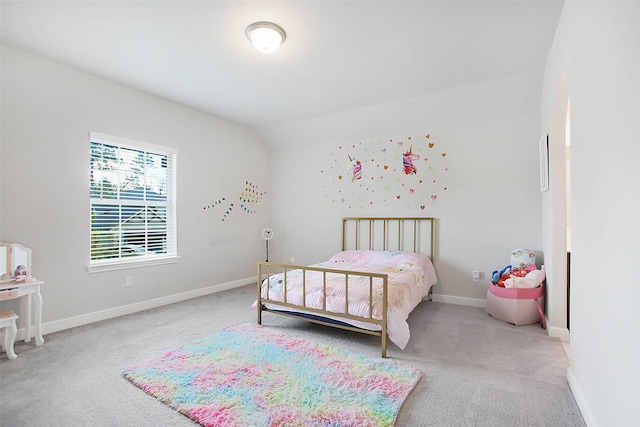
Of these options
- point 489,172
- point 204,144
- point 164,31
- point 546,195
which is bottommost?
point 546,195

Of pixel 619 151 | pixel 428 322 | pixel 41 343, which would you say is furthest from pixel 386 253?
pixel 41 343

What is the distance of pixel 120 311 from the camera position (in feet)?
11.4

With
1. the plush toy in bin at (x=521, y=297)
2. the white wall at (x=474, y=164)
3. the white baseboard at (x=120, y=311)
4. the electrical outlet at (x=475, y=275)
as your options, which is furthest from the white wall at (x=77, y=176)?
the plush toy in bin at (x=521, y=297)

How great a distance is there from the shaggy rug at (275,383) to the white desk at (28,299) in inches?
44.6

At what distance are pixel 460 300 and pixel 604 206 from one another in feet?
9.22

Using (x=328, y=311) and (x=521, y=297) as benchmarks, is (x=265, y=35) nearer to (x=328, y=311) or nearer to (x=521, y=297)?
(x=328, y=311)

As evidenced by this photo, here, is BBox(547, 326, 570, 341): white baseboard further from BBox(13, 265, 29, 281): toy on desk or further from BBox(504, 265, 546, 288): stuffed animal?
BBox(13, 265, 29, 281): toy on desk

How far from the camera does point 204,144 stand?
14.5ft

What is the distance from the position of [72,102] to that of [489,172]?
4.67 m

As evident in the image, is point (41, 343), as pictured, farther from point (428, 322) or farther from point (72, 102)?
point (428, 322)

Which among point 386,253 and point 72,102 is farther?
point 386,253

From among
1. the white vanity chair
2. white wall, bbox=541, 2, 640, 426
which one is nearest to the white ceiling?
white wall, bbox=541, 2, 640, 426

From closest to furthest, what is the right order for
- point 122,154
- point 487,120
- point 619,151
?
point 619,151 → point 122,154 → point 487,120

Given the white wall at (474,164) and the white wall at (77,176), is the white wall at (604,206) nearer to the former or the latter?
the white wall at (474,164)
